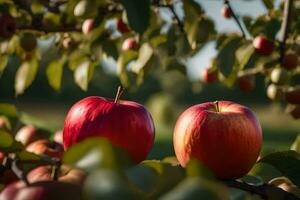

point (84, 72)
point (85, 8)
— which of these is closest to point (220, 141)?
point (85, 8)

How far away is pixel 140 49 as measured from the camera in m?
2.26

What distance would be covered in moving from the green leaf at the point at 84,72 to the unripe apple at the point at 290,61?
678 mm

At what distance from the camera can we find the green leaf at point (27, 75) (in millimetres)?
2594

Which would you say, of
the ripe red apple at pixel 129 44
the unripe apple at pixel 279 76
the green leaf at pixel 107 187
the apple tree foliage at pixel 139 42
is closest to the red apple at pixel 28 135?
the apple tree foliage at pixel 139 42

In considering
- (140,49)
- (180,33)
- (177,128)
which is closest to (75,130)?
(177,128)

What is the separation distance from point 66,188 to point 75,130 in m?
0.35

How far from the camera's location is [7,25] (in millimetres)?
2156

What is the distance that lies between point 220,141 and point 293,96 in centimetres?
108

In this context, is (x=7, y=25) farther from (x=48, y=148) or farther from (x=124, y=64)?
(x=48, y=148)

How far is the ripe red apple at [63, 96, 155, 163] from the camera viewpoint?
45.1 inches

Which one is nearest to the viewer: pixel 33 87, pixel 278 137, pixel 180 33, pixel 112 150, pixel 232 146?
pixel 112 150

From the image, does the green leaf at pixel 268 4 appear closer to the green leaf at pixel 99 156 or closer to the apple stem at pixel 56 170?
the apple stem at pixel 56 170

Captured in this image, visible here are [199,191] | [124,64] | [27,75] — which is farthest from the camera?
[27,75]

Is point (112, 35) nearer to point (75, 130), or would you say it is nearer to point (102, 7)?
point (102, 7)
